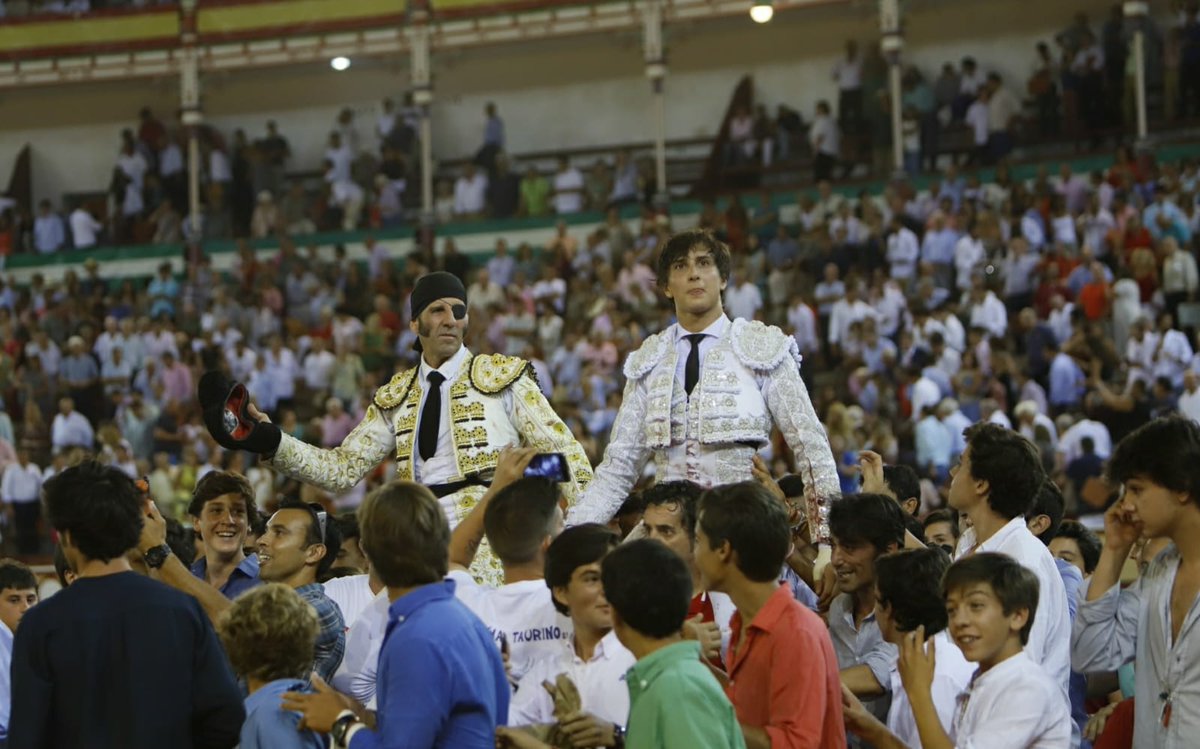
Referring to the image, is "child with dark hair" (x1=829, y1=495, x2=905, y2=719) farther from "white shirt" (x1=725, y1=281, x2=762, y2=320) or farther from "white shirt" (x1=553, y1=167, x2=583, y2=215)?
"white shirt" (x1=553, y1=167, x2=583, y2=215)

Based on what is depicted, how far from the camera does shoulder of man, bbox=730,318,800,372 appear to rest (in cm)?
627

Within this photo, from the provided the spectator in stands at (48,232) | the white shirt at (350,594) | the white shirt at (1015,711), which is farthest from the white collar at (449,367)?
the spectator in stands at (48,232)

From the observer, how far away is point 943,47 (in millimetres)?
24531

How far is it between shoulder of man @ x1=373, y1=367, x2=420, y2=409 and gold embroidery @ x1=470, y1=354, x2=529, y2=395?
294 mm

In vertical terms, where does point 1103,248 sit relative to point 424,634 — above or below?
above

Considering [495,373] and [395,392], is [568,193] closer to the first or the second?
[395,392]

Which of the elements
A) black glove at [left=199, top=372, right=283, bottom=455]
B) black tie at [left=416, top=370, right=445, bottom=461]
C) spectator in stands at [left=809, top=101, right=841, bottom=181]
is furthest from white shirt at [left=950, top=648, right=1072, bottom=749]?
spectator in stands at [left=809, top=101, right=841, bottom=181]

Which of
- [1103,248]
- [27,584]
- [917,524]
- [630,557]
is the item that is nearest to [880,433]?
[1103,248]

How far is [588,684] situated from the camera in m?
4.74

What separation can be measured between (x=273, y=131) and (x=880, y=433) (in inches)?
561

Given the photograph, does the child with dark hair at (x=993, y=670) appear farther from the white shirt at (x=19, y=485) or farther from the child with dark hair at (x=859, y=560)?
the white shirt at (x=19, y=485)

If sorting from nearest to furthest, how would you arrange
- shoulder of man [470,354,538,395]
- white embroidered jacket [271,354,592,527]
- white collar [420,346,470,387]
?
white embroidered jacket [271,354,592,527], shoulder of man [470,354,538,395], white collar [420,346,470,387]

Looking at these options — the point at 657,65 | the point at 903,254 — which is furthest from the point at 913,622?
the point at 657,65

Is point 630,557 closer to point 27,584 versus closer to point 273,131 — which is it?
point 27,584
